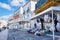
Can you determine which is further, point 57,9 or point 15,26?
point 15,26

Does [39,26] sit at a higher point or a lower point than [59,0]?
lower

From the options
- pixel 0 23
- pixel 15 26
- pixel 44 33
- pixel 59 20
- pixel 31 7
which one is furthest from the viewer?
pixel 0 23

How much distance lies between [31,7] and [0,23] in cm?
2829

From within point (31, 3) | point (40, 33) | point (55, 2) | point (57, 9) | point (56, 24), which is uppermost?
point (31, 3)

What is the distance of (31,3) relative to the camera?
1500 inches

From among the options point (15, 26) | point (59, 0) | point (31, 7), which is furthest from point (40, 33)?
point (31, 7)

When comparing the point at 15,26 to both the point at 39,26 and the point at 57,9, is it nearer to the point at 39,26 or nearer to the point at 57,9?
the point at 39,26

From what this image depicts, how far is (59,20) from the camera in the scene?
1075cm

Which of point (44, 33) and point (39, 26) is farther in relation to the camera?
point (39, 26)

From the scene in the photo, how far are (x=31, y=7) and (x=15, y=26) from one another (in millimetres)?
8894

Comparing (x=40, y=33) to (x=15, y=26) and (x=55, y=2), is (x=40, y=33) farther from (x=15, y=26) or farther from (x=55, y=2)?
(x=15, y=26)

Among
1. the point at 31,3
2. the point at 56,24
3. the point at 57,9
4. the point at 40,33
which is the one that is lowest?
the point at 40,33

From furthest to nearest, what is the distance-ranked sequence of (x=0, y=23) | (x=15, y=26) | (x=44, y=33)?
→ (x=0, y=23)
(x=15, y=26)
(x=44, y=33)

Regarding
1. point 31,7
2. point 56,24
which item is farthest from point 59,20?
point 31,7
